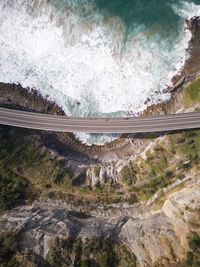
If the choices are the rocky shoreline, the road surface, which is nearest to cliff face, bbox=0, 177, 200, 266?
the road surface

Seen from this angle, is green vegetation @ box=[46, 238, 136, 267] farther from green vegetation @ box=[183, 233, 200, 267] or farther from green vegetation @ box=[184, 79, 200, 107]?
green vegetation @ box=[184, 79, 200, 107]

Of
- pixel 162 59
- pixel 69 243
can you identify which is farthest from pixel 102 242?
pixel 162 59

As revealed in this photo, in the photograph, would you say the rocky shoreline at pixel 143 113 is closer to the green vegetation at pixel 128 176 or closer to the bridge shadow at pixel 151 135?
the bridge shadow at pixel 151 135

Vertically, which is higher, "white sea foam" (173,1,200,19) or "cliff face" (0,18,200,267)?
"white sea foam" (173,1,200,19)

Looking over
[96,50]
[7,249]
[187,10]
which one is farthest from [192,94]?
A: [7,249]

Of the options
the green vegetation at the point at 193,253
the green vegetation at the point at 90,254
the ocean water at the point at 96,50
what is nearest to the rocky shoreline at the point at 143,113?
the ocean water at the point at 96,50

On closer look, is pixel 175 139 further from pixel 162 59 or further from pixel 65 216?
pixel 65 216

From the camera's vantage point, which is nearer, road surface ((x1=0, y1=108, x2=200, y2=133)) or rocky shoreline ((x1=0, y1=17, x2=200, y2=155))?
road surface ((x1=0, y1=108, x2=200, y2=133))
